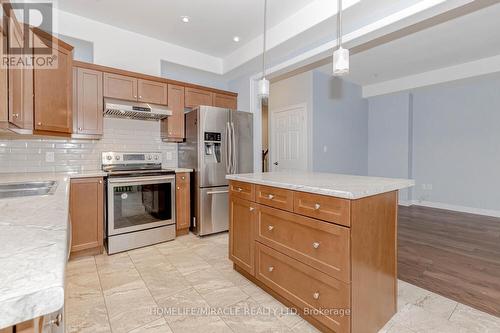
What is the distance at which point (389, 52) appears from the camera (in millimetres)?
A: 4133

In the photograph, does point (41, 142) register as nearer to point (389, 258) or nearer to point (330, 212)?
point (330, 212)

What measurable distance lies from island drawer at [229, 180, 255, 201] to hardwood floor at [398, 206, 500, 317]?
5.35ft

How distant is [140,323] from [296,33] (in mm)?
3162

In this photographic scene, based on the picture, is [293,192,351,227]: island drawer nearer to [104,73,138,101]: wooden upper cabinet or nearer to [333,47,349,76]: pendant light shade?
[333,47,349,76]: pendant light shade

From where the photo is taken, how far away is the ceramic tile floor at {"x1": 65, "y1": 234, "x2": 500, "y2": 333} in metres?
1.72

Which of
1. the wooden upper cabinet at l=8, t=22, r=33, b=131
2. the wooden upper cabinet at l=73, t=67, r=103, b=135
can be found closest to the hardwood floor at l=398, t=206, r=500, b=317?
the wooden upper cabinet at l=8, t=22, r=33, b=131

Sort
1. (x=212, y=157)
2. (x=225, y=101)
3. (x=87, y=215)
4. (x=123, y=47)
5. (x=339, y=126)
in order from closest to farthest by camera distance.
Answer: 1. (x=87, y=215)
2. (x=123, y=47)
3. (x=212, y=157)
4. (x=225, y=101)
5. (x=339, y=126)

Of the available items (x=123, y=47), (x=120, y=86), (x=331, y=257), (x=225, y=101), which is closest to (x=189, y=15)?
(x=123, y=47)

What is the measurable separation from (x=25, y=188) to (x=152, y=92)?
1892 mm

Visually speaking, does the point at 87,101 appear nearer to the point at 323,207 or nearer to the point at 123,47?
the point at 123,47

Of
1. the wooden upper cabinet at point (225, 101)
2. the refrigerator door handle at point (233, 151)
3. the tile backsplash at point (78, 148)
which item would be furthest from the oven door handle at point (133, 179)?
the wooden upper cabinet at point (225, 101)

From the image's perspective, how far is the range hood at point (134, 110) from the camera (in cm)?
305

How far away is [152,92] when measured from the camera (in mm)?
3461

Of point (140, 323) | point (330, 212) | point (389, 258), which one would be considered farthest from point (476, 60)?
point (140, 323)
